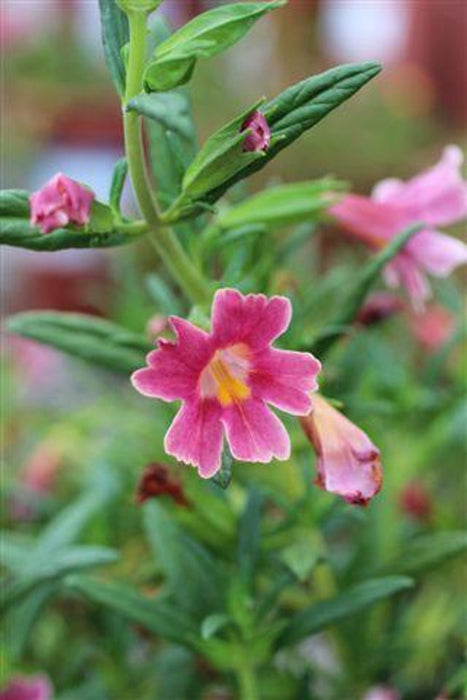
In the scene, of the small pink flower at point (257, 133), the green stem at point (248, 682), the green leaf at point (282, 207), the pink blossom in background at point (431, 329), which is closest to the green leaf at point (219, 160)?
the small pink flower at point (257, 133)

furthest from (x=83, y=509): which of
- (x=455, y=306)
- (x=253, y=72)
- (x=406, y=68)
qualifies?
(x=406, y=68)

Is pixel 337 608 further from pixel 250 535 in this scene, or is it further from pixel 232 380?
pixel 232 380

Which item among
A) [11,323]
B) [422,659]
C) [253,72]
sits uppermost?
[253,72]

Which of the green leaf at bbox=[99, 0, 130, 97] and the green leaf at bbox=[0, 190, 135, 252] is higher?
the green leaf at bbox=[99, 0, 130, 97]

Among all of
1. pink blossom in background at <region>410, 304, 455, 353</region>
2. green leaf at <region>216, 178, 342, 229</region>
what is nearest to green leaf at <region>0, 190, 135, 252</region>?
green leaf at <region>216, 178, 342, 229</region>

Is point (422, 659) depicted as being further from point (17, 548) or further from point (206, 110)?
point (206, 110)

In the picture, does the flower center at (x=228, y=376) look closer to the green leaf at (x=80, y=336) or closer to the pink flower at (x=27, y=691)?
the green leaf at (x=80, y=336)

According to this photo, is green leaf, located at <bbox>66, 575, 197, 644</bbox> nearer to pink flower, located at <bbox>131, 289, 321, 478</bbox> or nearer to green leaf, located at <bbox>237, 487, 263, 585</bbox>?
green leaf, located at <bbox>237, 487, 263, 585</bbox>

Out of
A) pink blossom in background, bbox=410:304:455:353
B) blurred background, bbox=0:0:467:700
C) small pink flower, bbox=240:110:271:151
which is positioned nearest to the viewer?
small pink flower, bbox=240:110:271:151
